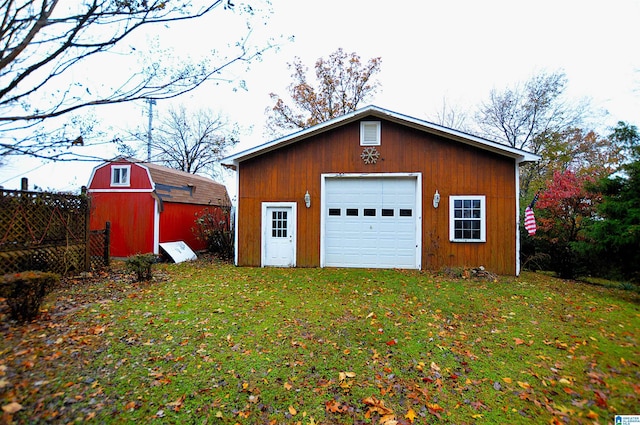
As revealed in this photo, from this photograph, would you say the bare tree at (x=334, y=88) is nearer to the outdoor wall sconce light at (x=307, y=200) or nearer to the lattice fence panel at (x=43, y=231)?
the outdoor wall sconce light at (x=307, y=200)

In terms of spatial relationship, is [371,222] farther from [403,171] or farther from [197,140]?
[197,140]

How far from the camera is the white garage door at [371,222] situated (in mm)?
9055

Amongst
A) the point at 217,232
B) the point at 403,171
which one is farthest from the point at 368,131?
the point at 217,232

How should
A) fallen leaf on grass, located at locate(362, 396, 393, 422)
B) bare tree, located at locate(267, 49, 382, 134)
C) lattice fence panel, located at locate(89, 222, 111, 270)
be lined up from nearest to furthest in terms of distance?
fallen leaf on grass, located at locate(362, 396, 393, 422) → lattice fence panel, located at locate(89, 222, 111, 270) → bare tree, located at locate(267, 49, 382, 134)

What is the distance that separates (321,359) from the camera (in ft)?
11.6

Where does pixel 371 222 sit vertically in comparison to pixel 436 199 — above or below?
below

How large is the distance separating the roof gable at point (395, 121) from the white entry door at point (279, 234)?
1.79m

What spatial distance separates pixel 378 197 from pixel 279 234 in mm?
3459

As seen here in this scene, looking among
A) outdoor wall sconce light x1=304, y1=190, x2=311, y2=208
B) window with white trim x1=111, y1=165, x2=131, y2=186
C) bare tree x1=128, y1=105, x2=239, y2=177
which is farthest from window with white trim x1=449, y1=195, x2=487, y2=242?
bare tree x1=128, y1=105, x2=239, y2=177

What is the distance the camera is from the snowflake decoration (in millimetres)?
9039

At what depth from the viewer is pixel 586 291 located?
280 inches

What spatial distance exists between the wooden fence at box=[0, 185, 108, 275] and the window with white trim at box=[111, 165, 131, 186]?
9.84 ft

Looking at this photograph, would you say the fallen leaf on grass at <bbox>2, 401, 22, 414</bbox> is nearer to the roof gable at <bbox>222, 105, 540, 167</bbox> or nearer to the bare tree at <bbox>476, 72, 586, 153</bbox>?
the roof gable at <bbox>222, 105, 540, 167</bbox>

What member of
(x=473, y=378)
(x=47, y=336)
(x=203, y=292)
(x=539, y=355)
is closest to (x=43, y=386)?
(x=47, y=336)
